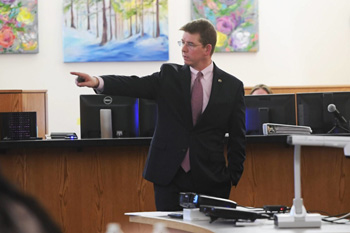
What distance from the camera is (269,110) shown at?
5.11m

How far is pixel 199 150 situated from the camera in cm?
321

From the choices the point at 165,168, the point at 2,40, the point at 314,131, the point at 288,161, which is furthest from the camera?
the point at 2,40

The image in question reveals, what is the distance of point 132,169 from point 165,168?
1187 millimetres

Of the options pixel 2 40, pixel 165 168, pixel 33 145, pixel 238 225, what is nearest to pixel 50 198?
pixel 33 145

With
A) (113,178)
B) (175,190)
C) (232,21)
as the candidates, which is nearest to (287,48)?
(232,21)

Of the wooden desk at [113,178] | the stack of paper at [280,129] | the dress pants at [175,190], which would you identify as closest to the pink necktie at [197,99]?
the dress pants at [175,190]

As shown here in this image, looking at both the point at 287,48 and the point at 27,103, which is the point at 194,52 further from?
the point at 287,48

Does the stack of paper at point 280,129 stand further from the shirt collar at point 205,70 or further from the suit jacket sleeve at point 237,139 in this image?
the shirt collar at point 205,70

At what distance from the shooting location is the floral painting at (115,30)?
779 centimetres

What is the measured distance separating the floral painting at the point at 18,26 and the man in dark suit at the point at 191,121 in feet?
15.6

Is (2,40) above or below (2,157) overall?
above

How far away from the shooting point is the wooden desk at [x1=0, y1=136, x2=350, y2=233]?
4.21 meters

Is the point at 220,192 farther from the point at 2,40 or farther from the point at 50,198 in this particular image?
the point at 2,40

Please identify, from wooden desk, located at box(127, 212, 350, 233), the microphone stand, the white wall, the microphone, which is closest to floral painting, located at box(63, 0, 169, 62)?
the white wall
